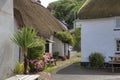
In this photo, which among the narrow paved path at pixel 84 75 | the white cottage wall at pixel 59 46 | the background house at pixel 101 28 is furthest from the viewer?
the white cottage wall at pixel 59 46

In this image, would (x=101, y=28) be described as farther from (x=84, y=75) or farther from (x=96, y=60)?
(x=84, y=75)

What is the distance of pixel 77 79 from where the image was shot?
60.0ft

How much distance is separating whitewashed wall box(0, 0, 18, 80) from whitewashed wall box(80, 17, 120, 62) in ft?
51.5

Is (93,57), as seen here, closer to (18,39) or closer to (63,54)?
(63,54)

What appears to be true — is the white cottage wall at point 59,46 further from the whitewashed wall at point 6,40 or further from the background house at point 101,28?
the whitewashed wall at point 6,40

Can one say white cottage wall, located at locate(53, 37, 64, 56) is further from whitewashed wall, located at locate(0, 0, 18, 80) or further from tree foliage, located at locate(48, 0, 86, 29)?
tree foliage, located at locate(48, 0, 86, 29)

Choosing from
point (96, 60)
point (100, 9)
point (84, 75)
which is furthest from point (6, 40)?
point (100, 9)

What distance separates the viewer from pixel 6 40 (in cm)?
1268

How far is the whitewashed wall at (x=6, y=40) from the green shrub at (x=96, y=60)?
14.6 m

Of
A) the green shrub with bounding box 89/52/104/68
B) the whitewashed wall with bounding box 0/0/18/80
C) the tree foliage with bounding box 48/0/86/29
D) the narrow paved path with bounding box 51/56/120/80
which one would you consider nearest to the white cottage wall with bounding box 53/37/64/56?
the green shrub with bounding box 89/52/104/68

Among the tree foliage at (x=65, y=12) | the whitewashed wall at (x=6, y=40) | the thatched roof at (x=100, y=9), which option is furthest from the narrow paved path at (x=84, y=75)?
the tree foliage at (x=65, y=12)

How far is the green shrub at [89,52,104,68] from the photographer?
27078 mm

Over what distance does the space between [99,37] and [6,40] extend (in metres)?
16.6

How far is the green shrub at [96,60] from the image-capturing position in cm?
2708
